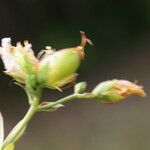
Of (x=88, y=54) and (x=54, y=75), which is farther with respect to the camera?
(x=88, y=54)

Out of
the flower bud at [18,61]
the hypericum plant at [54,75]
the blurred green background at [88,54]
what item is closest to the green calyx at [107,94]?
the hypericum plant at [54,75]

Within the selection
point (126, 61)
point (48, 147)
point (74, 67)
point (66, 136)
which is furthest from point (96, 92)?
point (126, 61)

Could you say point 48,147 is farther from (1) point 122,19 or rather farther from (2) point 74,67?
(2) point 74,67

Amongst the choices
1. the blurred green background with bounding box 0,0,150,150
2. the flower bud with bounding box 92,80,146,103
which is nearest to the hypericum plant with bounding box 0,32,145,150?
the flower bud with bounding box 92,80,146,103

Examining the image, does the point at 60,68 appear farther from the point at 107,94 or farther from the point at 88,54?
the point at 88,54

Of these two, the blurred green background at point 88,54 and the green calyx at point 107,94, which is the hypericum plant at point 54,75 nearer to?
the green calyx at point 107,94

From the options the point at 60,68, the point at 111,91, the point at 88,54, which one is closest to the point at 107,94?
the point at 111,91

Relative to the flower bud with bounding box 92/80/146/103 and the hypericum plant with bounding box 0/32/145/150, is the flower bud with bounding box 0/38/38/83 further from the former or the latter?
the flower bud with bounding box 92/80/146/103
